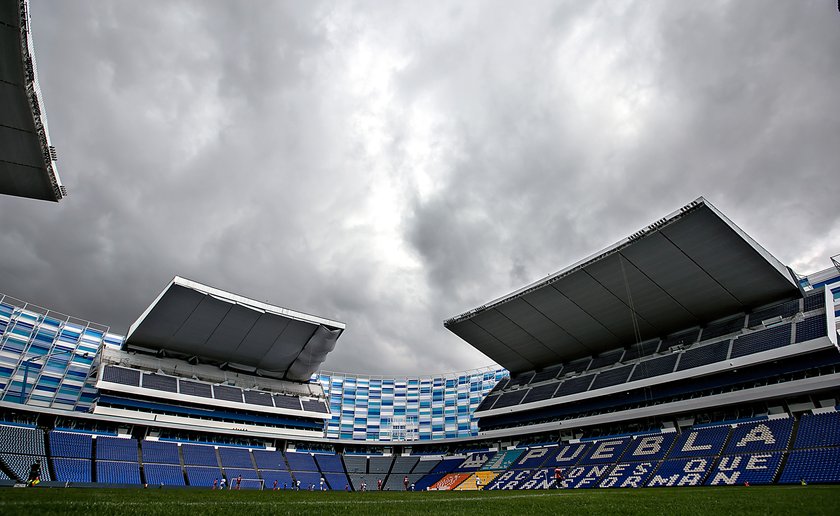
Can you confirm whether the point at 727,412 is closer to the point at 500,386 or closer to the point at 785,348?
the point at 785,348

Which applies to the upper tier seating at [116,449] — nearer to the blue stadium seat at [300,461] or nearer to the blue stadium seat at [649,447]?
the blue stadium seat at [300,461]

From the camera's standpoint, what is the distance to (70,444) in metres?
33.6

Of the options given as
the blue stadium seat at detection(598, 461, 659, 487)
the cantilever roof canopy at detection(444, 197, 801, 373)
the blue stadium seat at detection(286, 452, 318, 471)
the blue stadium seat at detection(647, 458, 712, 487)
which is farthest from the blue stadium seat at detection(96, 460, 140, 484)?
the blue stadium seat at detection(647, 458, 712, 487)

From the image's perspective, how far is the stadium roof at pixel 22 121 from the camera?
11.2m

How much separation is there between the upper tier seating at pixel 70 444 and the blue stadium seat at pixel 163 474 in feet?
15.0

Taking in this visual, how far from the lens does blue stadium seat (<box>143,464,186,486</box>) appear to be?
3359cm

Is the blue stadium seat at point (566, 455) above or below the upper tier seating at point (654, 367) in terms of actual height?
below

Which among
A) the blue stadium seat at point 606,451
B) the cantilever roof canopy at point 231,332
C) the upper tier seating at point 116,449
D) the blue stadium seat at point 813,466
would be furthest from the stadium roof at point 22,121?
the blue stadium seat at point 606,451

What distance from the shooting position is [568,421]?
138ft

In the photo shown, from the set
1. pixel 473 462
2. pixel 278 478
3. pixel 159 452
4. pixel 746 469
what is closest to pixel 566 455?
pixel 473 462

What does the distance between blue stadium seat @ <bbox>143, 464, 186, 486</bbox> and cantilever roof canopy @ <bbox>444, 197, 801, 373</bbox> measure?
27396mm

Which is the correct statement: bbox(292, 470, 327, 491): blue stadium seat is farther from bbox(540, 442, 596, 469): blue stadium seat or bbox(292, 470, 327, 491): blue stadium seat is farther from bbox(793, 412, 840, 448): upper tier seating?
bbox(793, 412, 840, 448): upper tier seating

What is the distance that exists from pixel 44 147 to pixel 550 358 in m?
46.1

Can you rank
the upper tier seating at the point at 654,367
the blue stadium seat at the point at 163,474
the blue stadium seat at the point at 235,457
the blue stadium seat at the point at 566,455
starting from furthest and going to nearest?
the blue stadium seat at the point at 235,457 → the blue stadium seat at the point at 566,455 → the upper tier seating at the point at 654,367 → the blue stadium seat at the point at 163,474
